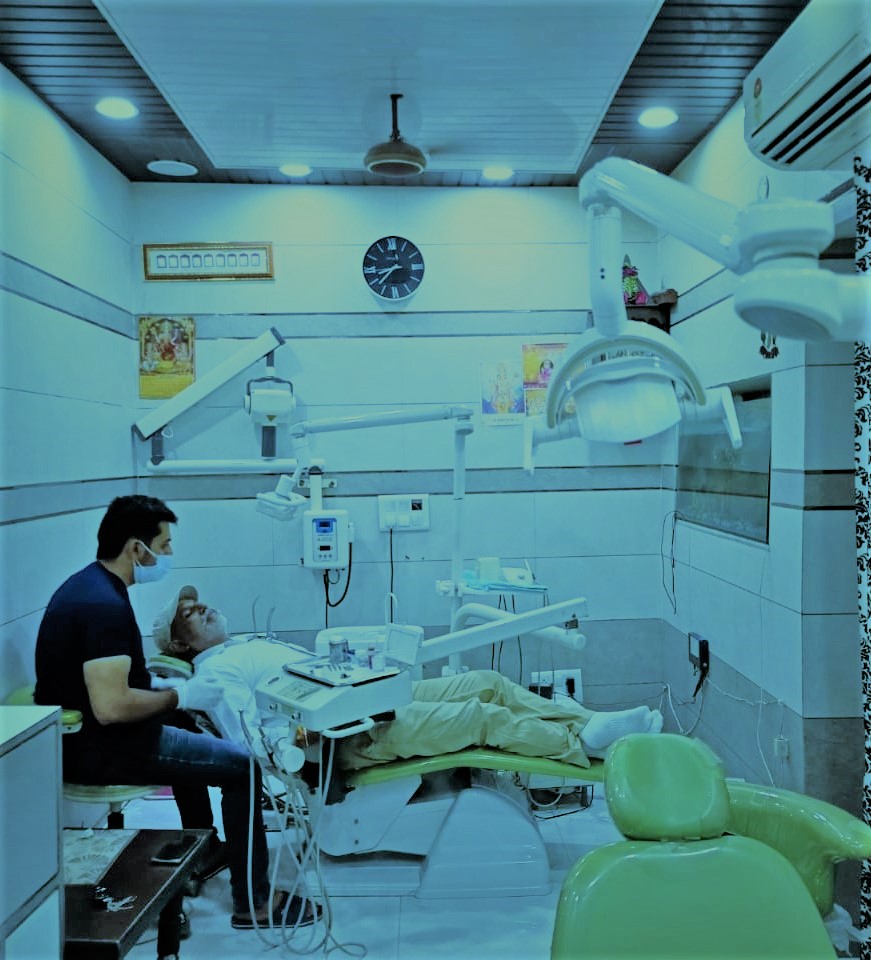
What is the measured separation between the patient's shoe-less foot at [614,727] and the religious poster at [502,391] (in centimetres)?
174

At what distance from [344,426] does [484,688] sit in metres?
1.20

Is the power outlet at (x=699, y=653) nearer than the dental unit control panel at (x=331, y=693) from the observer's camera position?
No

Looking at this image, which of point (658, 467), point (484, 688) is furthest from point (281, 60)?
point (658, 467)

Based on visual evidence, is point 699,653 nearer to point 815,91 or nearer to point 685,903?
point 685,903

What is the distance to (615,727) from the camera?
9.00 ft

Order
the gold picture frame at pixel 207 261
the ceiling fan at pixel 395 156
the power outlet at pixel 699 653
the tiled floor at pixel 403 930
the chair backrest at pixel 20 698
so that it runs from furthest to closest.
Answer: the gold picture frame at pixel 207 261 → the power outlet at pixel 699 653 → the ceiling fan at pixel 395 156 → the chair backrest at pixel 20 698 → the tiled floor at pixel 403 930

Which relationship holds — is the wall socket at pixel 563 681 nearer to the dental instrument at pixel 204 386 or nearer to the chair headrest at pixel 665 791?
the dental instrument at pixel 204 386

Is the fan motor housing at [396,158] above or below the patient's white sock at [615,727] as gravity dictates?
above

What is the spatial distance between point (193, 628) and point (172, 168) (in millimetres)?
2150

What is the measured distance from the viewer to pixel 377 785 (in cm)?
270

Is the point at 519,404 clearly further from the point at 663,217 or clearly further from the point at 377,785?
the point at 663,217

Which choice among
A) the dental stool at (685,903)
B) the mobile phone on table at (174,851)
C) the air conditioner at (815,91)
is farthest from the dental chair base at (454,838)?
the air conditioner at (815,91)

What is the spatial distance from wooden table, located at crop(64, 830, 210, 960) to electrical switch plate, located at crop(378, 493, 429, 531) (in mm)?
2006

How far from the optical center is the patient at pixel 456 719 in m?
2.71
